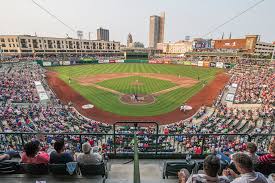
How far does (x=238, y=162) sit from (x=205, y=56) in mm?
96078

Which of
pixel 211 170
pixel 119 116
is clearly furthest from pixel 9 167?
pixel 119 116

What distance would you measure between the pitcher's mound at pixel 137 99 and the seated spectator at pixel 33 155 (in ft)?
74.4

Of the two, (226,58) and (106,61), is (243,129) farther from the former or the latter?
(226,58)

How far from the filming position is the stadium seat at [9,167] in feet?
15.2

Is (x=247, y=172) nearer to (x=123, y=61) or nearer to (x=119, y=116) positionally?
(x=119, y=116)

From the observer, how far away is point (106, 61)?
3140 inches

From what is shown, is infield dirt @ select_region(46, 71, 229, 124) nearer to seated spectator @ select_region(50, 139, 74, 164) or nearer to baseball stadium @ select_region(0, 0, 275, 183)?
baseball stadium @ select_region(0, 0, 275, 183)

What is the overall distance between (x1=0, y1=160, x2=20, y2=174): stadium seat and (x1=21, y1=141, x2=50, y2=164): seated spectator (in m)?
0.33

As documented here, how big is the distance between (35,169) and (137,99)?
80.0 feet

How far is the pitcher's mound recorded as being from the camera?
90.6 feet

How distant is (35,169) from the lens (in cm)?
452

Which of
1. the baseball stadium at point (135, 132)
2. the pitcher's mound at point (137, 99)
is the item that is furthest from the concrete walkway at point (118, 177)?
the pitcher's mound at point (137, 99)

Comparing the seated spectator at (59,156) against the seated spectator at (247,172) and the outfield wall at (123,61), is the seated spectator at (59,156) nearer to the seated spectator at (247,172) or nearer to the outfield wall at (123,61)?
the seated spectator at (247,172)

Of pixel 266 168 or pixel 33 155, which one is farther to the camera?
pixel 266 168
